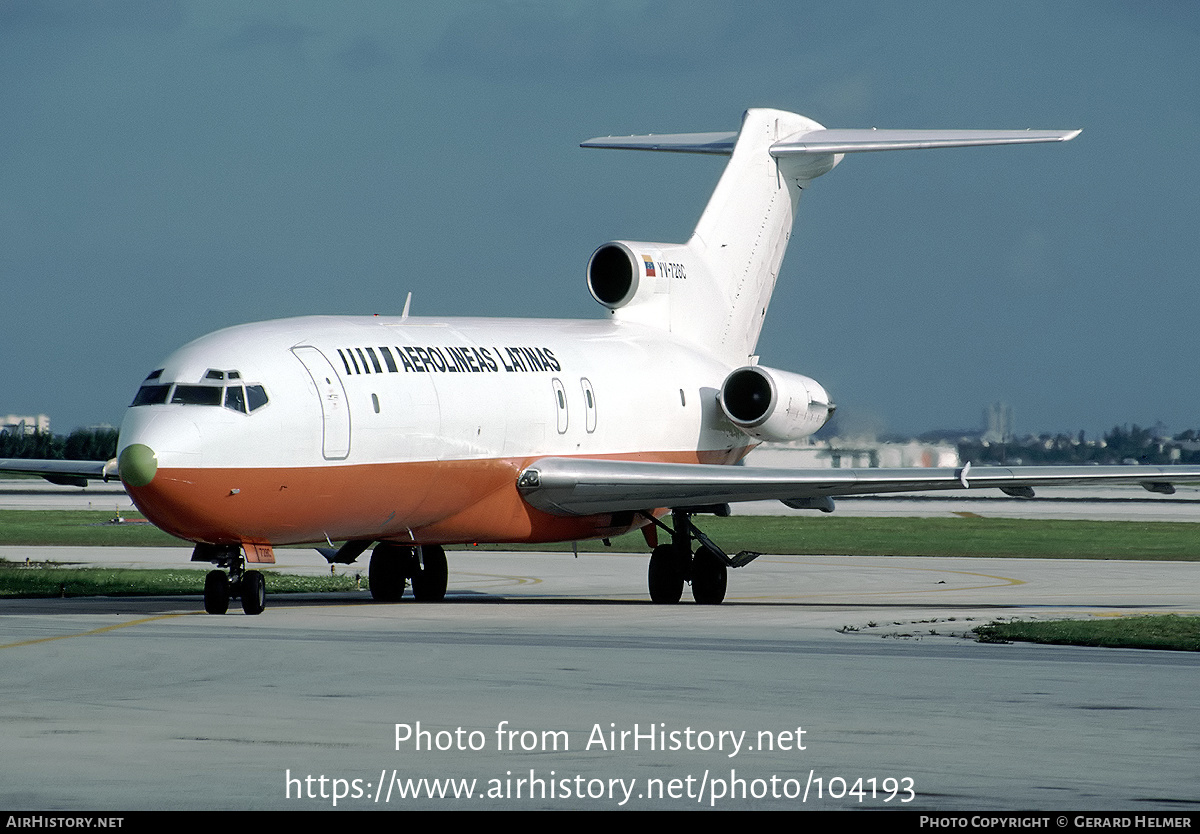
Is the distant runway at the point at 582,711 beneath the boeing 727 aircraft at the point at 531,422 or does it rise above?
beneath

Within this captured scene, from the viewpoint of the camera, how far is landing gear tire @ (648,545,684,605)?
27.0 m

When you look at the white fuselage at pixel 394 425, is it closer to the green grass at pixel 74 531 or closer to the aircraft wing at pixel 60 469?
the aircraft wing at pixel 60 469

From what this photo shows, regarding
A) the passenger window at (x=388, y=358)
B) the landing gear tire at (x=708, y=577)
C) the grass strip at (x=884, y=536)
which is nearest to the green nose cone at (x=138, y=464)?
the passenger window at (x=388, y=358)

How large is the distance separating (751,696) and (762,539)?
34252 mm

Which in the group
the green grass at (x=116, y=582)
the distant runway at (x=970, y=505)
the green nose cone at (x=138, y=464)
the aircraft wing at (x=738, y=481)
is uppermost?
the green nose cone at (x=138, y=464)

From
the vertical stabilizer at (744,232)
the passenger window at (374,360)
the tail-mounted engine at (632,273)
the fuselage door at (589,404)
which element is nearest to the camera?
the passenger window at (374,360)

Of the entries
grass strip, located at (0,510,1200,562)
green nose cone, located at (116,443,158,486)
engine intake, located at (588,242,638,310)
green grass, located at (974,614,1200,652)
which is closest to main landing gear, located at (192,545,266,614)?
green nose cone, located at (116,443,158,486)

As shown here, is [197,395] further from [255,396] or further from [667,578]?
[667,578]

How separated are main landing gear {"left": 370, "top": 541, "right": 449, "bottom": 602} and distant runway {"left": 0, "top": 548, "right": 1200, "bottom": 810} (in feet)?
11.9

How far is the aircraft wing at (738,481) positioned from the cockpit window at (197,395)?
19.4 ft

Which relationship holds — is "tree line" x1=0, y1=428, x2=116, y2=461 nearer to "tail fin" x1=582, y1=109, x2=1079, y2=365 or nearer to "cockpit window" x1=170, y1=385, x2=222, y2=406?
"tail fin" x1=582, y1=109, x2=1079, y2=365

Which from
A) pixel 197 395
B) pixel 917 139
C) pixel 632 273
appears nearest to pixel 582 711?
pixel 197 395

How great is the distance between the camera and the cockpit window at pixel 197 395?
2092 centimetres
